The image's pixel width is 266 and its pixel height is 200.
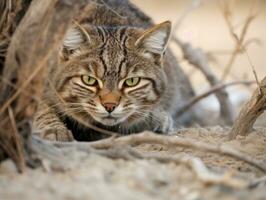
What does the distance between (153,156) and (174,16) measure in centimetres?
804

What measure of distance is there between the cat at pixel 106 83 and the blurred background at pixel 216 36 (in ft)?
7.89

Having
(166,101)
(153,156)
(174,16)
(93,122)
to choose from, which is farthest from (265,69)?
(153,156)

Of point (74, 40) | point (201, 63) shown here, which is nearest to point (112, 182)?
point (74, 40)

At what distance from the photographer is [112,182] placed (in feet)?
9.50

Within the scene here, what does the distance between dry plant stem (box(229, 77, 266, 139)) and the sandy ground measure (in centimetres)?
80

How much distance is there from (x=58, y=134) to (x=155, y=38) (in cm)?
95

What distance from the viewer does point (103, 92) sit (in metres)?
4.19

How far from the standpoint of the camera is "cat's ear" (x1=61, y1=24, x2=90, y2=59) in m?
4.26

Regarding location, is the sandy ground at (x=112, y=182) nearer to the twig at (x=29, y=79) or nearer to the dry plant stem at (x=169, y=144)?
the dry plant stem at (x=169, y=144)

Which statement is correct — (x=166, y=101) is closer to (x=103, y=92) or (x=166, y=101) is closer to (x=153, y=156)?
(x=103, y=92)

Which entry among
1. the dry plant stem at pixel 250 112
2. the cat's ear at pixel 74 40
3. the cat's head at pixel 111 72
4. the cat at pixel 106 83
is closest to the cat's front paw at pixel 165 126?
the cat at pixel 106 83

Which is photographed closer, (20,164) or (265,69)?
(20,164)

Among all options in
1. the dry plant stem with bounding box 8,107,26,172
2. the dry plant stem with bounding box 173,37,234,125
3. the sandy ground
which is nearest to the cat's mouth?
the sandy ground

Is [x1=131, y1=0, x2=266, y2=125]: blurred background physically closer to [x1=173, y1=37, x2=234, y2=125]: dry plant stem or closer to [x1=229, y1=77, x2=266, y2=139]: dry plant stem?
[x1=173, y1=37, x2=234, y2=125]: dry plant stem
